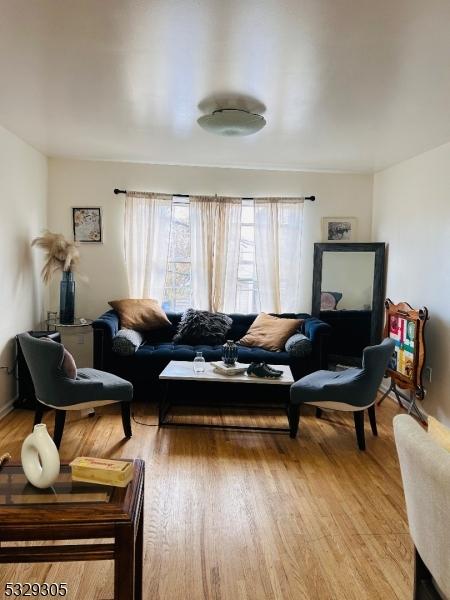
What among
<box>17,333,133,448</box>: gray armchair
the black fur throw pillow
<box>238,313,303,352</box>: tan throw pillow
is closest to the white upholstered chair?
<box>17,333,133,448</box>: gray armchair

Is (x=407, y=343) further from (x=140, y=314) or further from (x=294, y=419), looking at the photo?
(x=140, y=314)

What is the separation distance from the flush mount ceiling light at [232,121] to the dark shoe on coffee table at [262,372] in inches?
72.0

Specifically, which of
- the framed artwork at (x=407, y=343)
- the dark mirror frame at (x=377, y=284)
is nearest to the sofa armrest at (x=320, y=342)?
the framed artwork at (x=407, y=343)

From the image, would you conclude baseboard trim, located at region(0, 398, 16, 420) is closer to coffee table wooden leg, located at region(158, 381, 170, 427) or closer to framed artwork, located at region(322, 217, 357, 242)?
coffee table wooden leg, located at region(158, 381, 170, 427)

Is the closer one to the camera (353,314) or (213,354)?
(213,354)

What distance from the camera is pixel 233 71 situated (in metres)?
2.54

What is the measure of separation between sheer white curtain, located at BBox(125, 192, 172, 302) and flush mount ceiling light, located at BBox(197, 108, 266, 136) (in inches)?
76.8

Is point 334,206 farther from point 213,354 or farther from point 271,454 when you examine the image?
point 271,454

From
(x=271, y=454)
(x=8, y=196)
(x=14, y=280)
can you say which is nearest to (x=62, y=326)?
(x=14, y=280)

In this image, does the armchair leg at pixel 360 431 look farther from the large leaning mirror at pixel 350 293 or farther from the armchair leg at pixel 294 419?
the large leaning mirror at pixel 350 293

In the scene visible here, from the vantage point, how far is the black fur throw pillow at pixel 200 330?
4777 millimetres

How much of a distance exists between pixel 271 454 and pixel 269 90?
2478 millimetres

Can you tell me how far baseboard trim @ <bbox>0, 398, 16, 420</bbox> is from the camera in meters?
3.93

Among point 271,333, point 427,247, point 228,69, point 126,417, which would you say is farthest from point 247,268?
point 228,69
